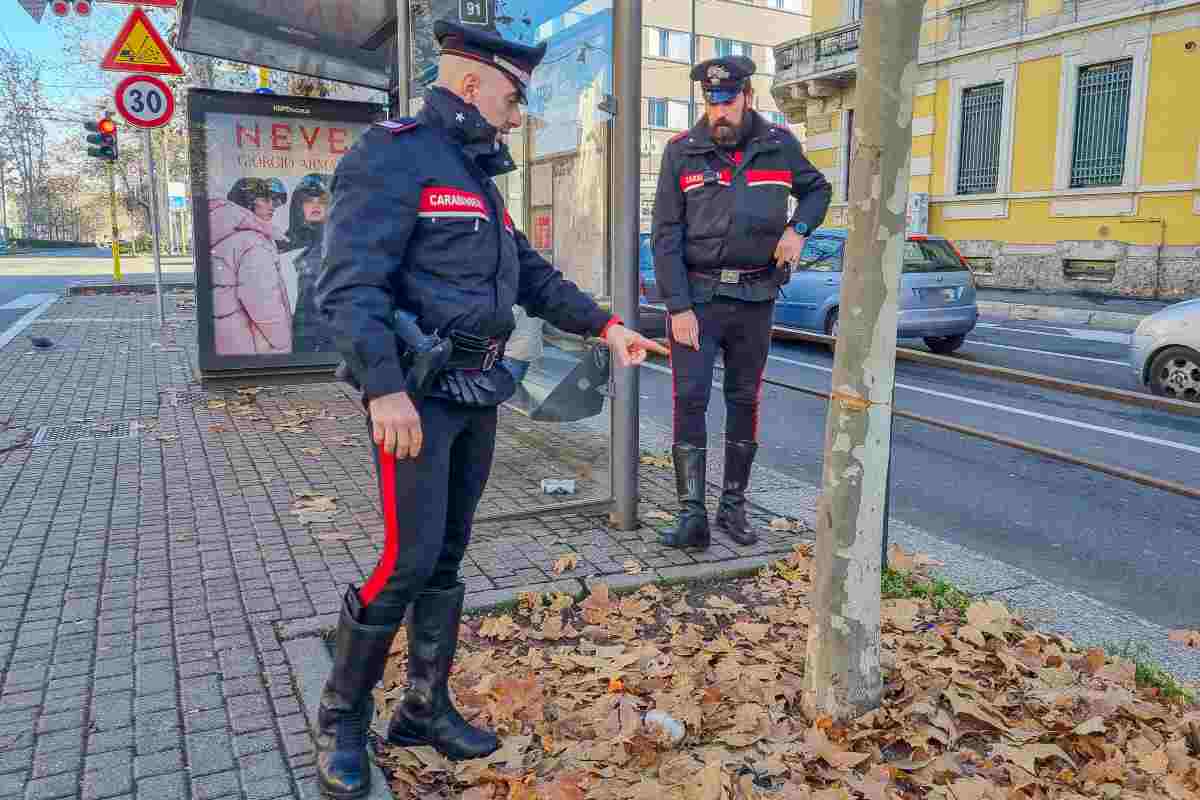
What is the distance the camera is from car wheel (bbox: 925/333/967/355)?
1342 cm

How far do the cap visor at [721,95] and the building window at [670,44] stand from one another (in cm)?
5681

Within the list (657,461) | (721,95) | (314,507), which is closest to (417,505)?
(721,95)

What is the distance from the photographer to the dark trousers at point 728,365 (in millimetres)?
4551

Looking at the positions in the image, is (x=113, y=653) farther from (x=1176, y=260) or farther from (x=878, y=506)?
(x=1176, y=260)

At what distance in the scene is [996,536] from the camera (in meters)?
5.43

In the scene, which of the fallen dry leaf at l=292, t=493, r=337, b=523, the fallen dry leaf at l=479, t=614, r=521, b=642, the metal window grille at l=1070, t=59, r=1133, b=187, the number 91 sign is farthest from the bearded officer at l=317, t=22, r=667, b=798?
the metal window grille at l=1070, t=59, r=1133, b=187

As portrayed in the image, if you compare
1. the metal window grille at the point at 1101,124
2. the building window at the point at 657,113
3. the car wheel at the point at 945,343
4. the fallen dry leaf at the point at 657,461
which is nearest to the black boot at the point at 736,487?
the fallen dry leaf at the point at 657,461

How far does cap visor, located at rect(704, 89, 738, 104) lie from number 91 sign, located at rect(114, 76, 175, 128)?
32.0 feet

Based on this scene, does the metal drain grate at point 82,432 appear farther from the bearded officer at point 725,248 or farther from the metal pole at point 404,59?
the bearded officer at point 725,248

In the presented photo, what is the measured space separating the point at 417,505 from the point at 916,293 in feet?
36.1

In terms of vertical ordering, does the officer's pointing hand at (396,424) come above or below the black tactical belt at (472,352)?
below

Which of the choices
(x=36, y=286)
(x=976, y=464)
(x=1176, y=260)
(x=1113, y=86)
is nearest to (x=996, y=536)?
(x=976, y=464)

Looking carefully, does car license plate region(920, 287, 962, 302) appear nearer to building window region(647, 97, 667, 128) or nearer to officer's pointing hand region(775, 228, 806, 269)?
officer's pointing hand region(775, 228, 806, 269)

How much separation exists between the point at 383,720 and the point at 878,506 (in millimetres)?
1641
